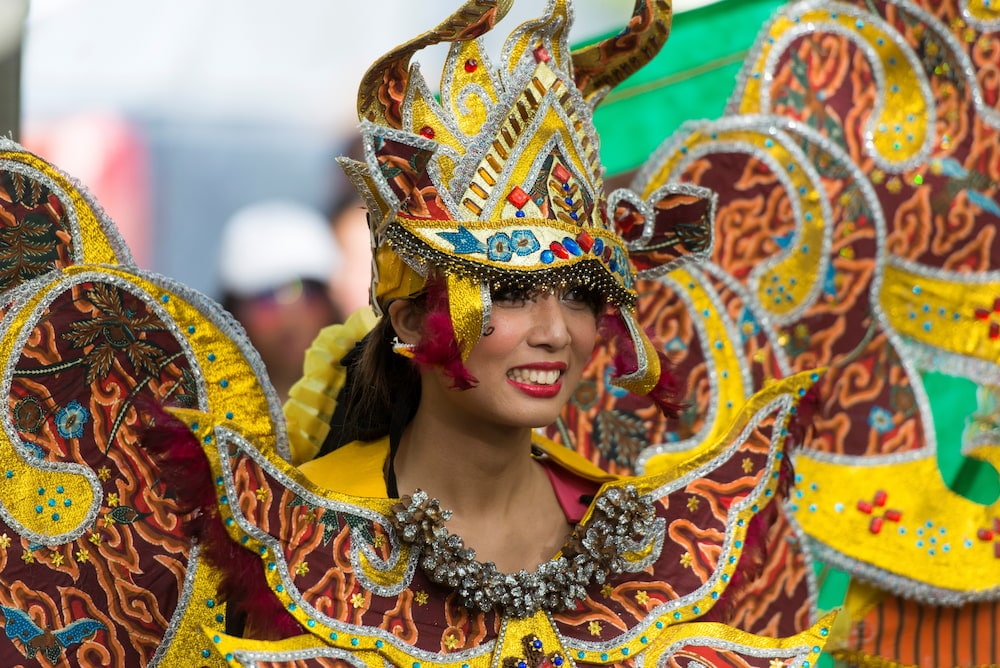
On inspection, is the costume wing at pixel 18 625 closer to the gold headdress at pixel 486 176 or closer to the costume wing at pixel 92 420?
the costume wing at pixel 92 420

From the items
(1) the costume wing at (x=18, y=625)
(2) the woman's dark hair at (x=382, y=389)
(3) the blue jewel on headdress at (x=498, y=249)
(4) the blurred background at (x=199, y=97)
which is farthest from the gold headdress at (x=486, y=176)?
(4) the blurred background at (x=199, y=97)

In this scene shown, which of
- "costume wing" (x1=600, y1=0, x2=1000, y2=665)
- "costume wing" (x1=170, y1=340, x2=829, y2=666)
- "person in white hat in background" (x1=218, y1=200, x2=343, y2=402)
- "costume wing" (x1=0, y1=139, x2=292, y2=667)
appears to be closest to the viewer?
"costume wing" (x1=170, y1=340, x2=829, y2=666)

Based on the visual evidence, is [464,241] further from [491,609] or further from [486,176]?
[491,609]

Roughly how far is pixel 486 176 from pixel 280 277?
2.49 m

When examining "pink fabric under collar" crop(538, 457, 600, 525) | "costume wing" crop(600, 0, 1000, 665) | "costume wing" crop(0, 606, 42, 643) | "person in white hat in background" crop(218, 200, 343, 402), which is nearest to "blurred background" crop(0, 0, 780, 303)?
"person in white hat in background" crop(218, 200, 343, 402)

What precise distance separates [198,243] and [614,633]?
259 cm

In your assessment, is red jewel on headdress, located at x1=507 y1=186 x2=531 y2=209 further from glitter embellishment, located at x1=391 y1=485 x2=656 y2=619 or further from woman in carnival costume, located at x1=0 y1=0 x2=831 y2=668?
glitter embellishment, located at x1=391 y1=485 x2=656 y2=619

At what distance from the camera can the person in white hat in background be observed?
412 cm

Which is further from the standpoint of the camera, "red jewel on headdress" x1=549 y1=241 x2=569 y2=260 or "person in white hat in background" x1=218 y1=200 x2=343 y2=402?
"person in white hat in background" x1=218 y1=200 x2=343 y2=402

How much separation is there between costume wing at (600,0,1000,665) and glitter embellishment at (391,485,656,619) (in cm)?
68

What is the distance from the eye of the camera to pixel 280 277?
445cm

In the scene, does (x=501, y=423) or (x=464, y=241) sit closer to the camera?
(x=464, y=241)

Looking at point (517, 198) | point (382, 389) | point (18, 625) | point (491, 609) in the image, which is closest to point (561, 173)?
point (517, 198)

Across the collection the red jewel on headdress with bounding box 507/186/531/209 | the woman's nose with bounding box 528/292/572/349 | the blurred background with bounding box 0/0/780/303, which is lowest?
the woman's nose with bounding box 528/292/572/349
